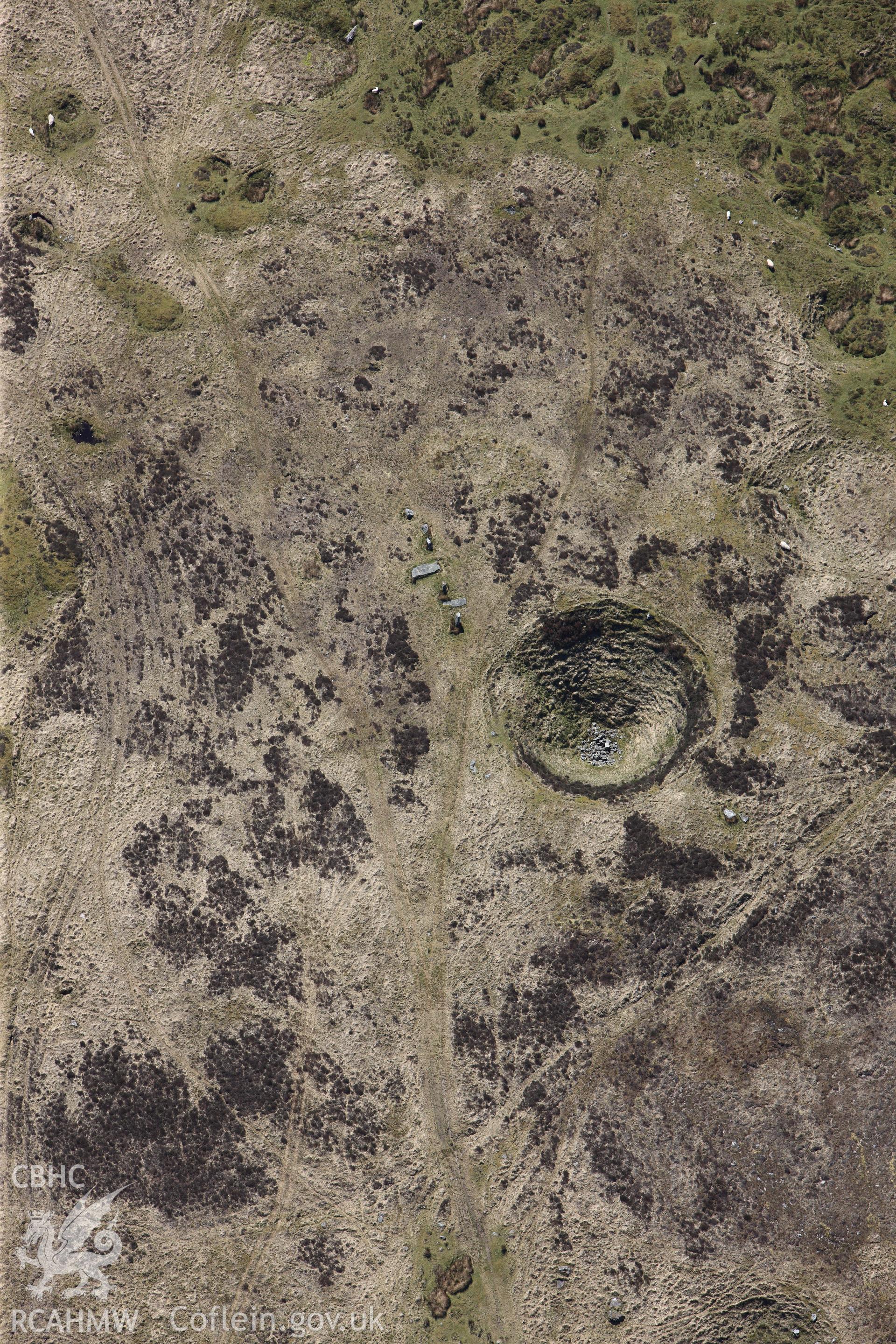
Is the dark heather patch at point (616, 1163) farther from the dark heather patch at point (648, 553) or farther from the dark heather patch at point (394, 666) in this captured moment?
the dark heather patch at point (648, 553)

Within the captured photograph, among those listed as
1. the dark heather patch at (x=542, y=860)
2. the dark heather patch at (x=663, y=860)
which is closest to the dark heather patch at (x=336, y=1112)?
the dark heather patch at (x=542, y=860)

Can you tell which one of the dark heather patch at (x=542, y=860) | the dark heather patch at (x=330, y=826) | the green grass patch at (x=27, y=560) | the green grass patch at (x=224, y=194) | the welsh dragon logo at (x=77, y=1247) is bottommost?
the welsh dragon logo at (x=77, y=1247)

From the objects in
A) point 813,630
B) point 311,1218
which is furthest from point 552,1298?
point 813,630

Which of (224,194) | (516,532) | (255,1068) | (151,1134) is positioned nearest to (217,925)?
(255,1068)

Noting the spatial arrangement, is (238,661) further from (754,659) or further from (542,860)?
(754,659)

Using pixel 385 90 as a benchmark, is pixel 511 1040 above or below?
below

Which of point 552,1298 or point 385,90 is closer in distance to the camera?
point 552,1298

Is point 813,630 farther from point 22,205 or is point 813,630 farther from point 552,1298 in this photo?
point 22,205
